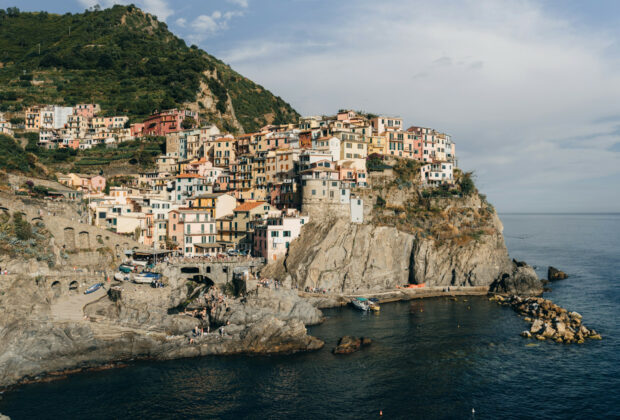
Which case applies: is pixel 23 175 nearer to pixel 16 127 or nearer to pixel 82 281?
pixel 82 281

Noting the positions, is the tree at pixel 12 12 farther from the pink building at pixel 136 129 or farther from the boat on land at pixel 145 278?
the boat on land at pixel 145 278

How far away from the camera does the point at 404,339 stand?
53812 millimetres

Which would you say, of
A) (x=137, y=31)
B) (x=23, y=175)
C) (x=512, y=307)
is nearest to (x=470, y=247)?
(x=512, y=307)

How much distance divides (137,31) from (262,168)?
398 feet

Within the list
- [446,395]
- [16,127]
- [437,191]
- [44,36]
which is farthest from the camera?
[44,36]

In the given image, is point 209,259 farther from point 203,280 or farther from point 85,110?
point 85,110

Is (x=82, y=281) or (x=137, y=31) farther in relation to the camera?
(x=137, y=31)

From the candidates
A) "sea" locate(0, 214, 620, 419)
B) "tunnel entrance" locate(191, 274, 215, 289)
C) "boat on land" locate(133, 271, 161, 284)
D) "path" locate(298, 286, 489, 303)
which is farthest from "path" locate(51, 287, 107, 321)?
"path" locate(298, 286, 489, 303)

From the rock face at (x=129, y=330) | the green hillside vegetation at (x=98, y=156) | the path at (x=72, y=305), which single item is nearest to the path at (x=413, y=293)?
the rock face at (x=129, y=330)

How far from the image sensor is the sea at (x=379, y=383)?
37469 mm

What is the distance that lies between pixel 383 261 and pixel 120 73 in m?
119

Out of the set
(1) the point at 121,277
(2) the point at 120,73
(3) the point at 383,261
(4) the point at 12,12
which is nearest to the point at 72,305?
(1) the point at 121,277

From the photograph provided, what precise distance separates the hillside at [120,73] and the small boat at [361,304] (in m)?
81.5

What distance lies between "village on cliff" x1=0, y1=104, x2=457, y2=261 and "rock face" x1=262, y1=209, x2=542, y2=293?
4.85 metres
